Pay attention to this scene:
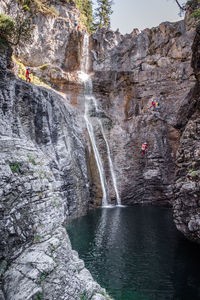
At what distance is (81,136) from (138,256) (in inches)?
582

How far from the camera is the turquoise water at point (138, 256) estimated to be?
25.7ft

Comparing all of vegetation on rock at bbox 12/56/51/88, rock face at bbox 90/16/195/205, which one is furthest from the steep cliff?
vegetation on rock at bbox 12/56/51/88

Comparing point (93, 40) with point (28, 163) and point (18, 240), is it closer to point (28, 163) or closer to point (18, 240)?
point (28, 163)

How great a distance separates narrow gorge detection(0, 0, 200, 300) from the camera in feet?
18.5

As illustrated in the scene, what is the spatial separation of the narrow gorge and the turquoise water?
1291 mm

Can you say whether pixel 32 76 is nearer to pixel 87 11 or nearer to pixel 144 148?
pixel 144 148

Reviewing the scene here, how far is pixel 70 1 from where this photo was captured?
31.7 meters

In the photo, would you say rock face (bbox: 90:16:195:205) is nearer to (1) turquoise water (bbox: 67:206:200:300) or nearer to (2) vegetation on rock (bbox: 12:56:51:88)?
(1) turquoise water (bbox: 67:206:200:300)

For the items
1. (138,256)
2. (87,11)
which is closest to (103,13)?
(87,11)

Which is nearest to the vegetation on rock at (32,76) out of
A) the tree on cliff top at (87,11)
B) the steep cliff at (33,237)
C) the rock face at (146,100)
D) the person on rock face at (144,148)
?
the rock face at (146,100)

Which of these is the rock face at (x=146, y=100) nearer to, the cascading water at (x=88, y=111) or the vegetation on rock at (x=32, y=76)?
the cascading water at (x=88, y=111)

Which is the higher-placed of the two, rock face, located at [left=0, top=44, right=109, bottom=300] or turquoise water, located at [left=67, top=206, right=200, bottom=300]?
rock face, located at [left=0, top=44, right=109, bottom=300]

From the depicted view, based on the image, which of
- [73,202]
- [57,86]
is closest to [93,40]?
[57,86]

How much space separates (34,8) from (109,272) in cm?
3206
